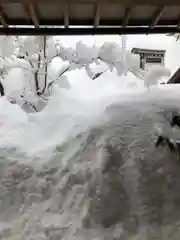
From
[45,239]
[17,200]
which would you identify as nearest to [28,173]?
[17,200]

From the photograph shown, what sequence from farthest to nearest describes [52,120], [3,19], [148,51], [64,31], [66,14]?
[148,51]
[52,120]
[64,31]
[3,19]
[66,14]

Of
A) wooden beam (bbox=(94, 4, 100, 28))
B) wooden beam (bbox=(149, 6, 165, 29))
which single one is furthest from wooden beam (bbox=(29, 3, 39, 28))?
wooden beam (bbox=(149, 6, 165, 29))

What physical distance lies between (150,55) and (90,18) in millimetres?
3361

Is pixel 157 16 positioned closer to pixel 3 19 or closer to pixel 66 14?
pixel 66 14

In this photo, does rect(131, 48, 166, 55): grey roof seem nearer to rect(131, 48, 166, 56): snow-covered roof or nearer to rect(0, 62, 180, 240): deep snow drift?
rect(131, 48, 166, 56): snow-covered roof

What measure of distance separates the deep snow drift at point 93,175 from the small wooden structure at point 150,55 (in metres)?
2.16

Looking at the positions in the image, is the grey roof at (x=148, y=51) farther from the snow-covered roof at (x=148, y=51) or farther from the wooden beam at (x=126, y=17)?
the wooden beam at (x=126, y=17)

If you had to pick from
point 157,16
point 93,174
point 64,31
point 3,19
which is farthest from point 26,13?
point 93,174

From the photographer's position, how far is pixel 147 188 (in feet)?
9.26

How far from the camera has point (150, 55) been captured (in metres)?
5.88

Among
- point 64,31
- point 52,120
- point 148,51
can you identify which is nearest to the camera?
point 64,31

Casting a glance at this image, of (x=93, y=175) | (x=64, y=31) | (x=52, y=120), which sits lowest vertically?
→ (x=93, y=175)

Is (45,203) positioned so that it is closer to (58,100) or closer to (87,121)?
(87,121)

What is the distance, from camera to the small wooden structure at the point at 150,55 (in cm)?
573
